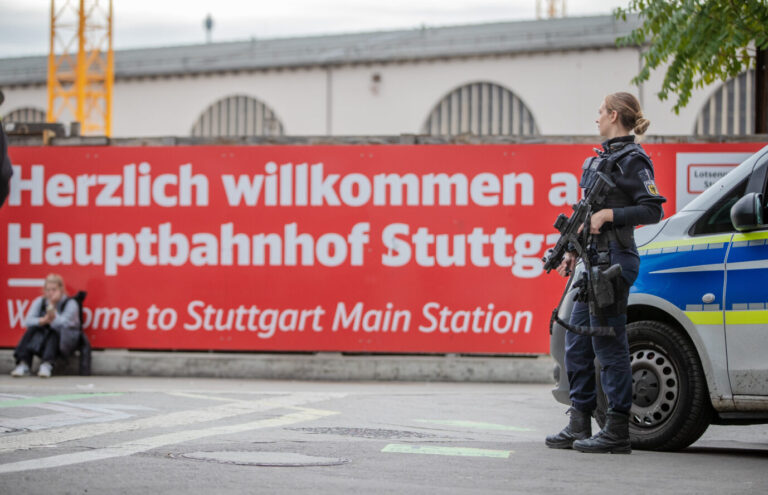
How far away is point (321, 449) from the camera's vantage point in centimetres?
642

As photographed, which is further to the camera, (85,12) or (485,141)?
(85,12)

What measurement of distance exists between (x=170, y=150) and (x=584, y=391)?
7.19m

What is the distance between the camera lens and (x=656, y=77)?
3988cm

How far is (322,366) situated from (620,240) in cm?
650

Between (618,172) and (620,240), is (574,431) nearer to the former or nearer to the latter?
(620,240)

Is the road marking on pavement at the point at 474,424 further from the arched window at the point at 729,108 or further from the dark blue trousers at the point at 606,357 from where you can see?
the arched window at the point at 729,108

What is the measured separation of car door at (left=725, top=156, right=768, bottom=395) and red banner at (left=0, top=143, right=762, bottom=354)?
547 cm

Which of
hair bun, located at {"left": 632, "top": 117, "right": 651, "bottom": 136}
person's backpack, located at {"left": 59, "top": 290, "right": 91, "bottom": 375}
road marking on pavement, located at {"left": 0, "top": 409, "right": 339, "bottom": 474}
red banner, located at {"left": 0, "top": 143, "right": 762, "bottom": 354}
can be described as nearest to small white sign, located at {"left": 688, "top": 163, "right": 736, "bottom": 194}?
red banner, located at {"left": 0, "top": 143, "right": 762, "bottom": 354}

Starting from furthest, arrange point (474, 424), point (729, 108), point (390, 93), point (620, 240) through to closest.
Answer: point (390, 93) → point (729, 108) → point (474, 424) → point (620, 240)

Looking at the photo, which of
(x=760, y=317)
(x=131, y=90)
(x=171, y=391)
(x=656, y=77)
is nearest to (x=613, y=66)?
(x=656, y=77)

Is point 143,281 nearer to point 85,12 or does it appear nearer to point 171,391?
point 171,391

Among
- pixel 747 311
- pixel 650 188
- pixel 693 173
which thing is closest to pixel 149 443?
pixel 650 188

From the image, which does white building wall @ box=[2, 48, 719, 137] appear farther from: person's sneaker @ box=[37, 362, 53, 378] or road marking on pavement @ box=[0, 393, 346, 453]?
road marking on pavement @ box=[0, 393, 346, 453]

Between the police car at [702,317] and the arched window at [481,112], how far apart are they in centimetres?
3887
